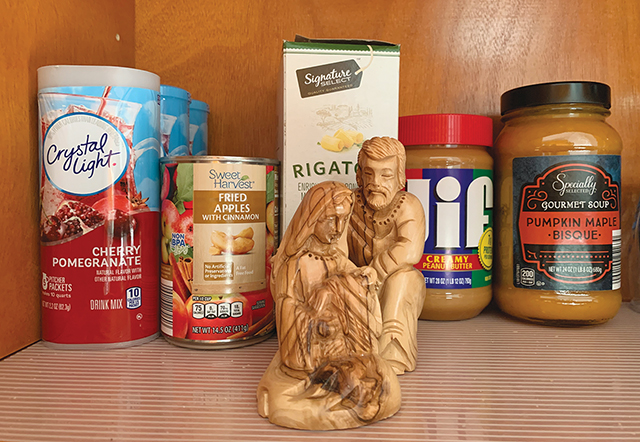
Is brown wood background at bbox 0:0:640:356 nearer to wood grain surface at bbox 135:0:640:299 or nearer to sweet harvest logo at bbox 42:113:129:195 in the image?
wood grain surface at bbox 135:0:640:299

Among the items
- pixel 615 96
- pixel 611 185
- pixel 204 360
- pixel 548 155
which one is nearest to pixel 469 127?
pixel 548 155

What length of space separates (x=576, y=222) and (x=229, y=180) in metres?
0.55

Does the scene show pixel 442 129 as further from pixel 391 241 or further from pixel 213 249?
pixel 213 249

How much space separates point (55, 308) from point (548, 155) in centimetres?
78

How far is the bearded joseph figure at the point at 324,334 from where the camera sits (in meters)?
0.50

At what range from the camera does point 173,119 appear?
0.89 metres

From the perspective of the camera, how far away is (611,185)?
2.75 ft

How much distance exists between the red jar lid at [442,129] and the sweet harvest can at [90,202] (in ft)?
1.41

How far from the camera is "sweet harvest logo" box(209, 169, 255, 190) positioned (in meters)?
0.72

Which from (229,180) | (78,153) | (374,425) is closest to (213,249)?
(229,180)

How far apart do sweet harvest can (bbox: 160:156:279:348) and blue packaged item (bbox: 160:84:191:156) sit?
146mm

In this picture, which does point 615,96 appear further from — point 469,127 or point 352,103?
point 352,103
